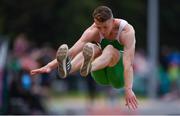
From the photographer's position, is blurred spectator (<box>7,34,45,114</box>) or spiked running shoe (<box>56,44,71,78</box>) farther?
blurred spectator (<box>7,34,45,114</box>)

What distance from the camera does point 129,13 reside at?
96.6ft

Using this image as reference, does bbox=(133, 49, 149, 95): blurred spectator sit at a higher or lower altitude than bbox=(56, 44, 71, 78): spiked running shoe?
higher

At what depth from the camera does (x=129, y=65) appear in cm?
1489

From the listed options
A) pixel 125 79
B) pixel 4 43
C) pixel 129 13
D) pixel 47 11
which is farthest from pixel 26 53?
pixel 129 13

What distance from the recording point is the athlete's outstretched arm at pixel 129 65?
14625 mm

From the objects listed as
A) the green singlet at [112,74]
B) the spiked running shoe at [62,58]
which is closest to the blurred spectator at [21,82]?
the green singlet at [112,74]

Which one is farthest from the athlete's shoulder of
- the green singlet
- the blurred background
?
the blurred background

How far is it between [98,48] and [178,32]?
16.3 metres

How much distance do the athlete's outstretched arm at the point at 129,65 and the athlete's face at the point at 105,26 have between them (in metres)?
0.26

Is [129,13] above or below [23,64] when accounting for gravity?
above

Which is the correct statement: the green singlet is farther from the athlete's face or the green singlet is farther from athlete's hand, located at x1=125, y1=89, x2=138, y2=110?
athlete's hand, located at x1=125, y1=89, x2=138, y2=110

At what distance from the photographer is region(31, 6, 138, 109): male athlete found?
14891 mm

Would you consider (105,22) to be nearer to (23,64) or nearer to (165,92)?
(23,64)

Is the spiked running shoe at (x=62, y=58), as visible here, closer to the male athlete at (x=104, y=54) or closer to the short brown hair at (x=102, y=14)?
the male athlete at (x=104, y=54)
